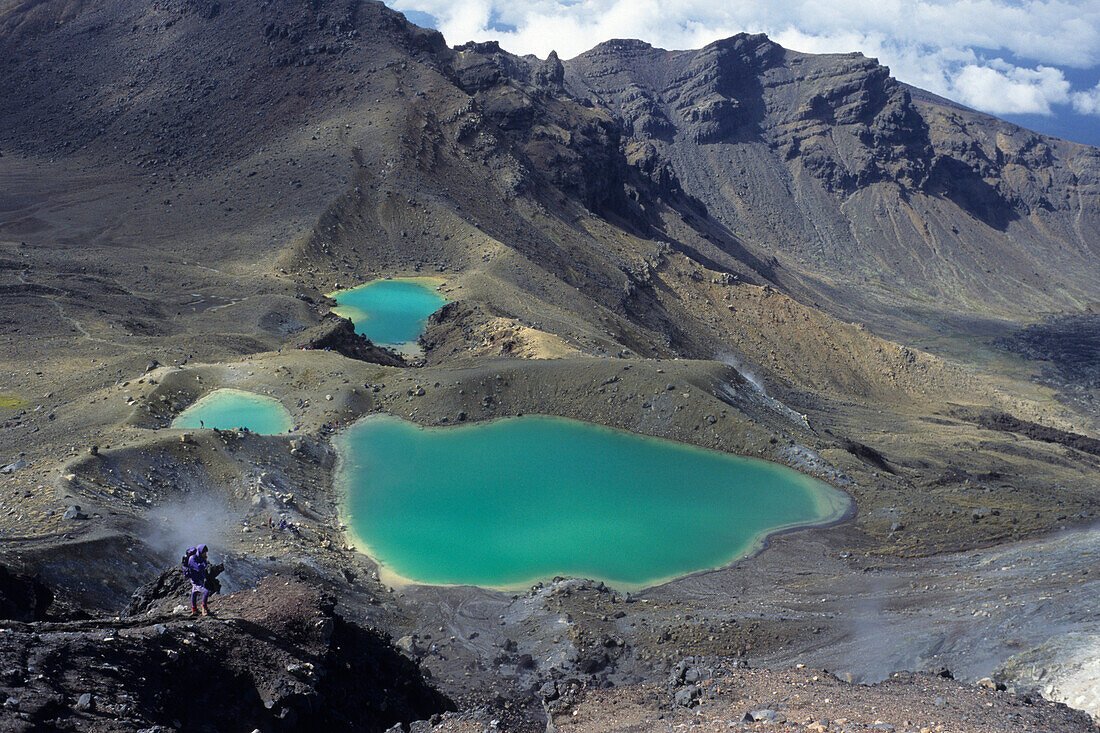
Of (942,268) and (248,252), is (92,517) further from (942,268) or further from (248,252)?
(942,268)

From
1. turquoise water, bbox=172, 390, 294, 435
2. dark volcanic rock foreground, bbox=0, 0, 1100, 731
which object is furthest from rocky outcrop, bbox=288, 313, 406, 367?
turquoise water, bbox=172, 390, 294, 435

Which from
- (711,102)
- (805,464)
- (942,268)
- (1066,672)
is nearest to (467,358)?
(805,464)

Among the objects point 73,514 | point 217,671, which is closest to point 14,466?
point 73,514

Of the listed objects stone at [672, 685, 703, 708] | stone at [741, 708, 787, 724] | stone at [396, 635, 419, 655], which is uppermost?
stone at [396, 635, 419, 655]

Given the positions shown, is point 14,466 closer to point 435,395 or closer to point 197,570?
point 197,570

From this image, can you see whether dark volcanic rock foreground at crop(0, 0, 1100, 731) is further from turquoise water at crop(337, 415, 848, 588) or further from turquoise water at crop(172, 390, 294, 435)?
turquoise water at crop(337, 415, 848, 588)
